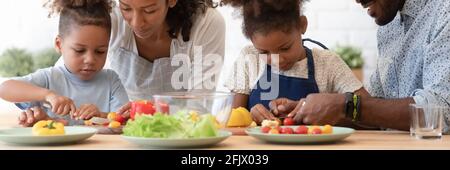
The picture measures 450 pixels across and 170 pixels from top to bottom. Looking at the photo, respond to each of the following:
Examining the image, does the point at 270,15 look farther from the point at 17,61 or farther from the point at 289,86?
the point at 17,61

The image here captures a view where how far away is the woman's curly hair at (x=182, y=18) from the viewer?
2.35 metres

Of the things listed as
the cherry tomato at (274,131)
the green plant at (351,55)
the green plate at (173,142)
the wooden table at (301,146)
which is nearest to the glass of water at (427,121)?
the wooden table at (301,146)

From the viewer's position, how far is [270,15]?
226 cm

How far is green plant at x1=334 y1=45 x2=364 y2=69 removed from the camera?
3316 millimetres

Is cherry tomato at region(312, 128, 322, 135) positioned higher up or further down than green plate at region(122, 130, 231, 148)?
higher up

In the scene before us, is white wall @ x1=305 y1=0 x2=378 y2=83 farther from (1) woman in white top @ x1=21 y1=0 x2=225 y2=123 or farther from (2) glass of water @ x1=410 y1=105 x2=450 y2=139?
(2) glass of water @ x1=410 y1=105 x2=450 y2=139

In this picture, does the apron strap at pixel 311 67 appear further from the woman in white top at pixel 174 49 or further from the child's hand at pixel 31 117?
the child's hand at pixel 31 117

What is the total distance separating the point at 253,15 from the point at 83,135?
1.08m

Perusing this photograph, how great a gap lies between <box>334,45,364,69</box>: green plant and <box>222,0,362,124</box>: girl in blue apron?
105 cm

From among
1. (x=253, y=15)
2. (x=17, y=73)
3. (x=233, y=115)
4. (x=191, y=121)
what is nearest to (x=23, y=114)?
(x=233, y=115)

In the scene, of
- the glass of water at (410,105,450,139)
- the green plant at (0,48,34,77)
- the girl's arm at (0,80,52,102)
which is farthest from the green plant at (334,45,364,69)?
the glass of water at (410,105,450,139)

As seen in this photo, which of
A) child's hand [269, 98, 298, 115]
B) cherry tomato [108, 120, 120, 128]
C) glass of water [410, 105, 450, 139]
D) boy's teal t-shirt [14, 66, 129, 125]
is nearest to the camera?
glass of water [410, 105, 450, 139]

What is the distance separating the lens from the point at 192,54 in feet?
7.77

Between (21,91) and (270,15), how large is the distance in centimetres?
78
